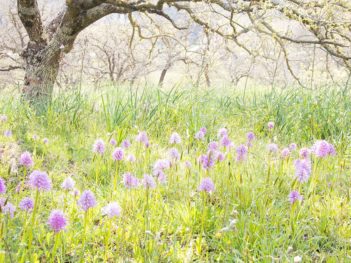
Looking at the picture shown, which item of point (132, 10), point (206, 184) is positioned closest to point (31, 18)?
point (132, 10)

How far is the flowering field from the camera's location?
6.59ft

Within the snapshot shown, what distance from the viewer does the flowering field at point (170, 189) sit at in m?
2.01

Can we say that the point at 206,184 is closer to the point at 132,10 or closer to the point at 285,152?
the point at 285,152

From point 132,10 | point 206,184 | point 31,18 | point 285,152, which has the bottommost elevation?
point 206,184

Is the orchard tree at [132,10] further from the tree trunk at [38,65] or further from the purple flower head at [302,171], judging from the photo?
the purple flower head at [302,171]

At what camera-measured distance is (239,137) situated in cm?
437

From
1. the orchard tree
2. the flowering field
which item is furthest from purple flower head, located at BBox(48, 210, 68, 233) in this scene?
the orchard tree

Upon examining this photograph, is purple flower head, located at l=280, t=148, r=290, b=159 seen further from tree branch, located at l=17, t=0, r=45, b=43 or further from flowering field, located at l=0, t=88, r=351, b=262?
tree branch, located at l=17, t=0, r=45, b=43

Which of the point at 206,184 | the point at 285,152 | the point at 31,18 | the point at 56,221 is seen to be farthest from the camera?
the point at 31,18

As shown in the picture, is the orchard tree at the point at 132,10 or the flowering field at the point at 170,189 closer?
the flowering field at the point at 170,189

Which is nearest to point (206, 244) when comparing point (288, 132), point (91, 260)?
point (91, 260)

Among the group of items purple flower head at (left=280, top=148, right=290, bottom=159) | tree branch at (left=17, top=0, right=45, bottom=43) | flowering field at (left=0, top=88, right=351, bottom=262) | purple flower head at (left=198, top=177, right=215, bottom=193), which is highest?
tree branch at (left=17, top=0, right=45, bottom=43)

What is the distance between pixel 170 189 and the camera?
9.11 feet

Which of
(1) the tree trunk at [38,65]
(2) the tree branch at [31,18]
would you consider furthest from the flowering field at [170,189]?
(2) the tree branch at [31,18]
